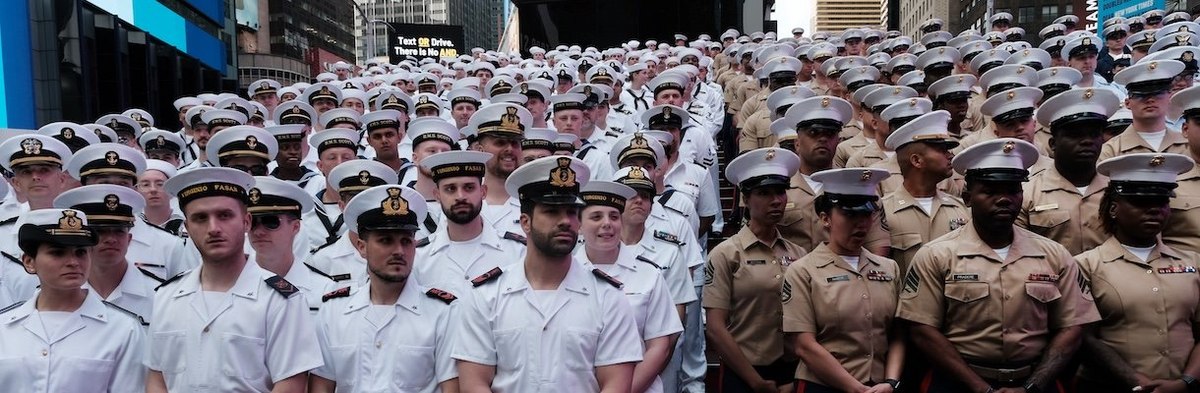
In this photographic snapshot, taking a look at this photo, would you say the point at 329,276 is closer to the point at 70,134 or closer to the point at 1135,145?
the point at 70,134

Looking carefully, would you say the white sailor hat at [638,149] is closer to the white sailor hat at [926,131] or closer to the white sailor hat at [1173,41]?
the white sailor hat at [926,131]

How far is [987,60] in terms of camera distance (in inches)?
416

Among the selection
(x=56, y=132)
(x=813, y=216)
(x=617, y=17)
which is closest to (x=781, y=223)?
(x=813, y=216)

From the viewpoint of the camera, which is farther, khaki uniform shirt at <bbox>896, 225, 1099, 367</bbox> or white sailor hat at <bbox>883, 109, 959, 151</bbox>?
white sailor hat at <bbox>883, 109, 959, 151</bbox>

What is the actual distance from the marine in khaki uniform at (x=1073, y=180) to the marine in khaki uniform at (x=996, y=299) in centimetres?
83

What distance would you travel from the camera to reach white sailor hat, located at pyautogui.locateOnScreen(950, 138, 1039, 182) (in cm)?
417

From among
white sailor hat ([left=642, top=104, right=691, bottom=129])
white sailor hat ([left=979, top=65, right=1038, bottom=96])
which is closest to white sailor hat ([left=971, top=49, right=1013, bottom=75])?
white sailor hat ([left=979, top=65, right=1038, bottom=96])

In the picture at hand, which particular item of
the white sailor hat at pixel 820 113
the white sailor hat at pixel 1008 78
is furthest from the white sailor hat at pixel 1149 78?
the white sailor hat at pixel 1008 78

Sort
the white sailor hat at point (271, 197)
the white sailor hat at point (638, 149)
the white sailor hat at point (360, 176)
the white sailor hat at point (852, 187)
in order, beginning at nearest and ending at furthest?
the white sailor hat at point (852, 187) → the white sailor hat at point (271, 197) → the white sailor hat at point (360, 176) → the white sailor hat at point (638, 149)

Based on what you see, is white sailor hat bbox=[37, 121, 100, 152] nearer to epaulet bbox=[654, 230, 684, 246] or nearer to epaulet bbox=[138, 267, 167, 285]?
epaulet bbox=[138, 267, 167, 285]

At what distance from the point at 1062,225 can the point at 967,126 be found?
13.6 ft

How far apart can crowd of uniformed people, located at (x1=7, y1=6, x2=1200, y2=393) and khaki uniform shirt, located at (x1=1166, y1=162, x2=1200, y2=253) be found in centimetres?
1

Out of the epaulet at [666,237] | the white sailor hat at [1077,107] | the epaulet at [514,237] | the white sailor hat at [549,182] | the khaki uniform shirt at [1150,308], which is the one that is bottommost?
the khaki uniform shirt at [1150,308]

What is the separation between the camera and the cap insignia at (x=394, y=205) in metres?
4.06
